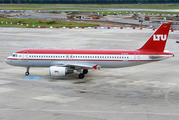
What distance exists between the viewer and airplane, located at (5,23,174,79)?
41.9 metres

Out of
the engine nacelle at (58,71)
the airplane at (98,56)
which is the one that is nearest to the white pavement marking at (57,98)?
the engine nacelle at (58,71)

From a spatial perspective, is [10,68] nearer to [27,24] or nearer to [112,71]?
[112,71]

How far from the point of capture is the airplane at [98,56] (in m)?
41.9

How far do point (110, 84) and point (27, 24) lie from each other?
94.9 m

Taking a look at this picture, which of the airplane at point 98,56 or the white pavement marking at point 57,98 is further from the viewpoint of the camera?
the airplane at point 98,56

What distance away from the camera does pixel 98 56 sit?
140ft

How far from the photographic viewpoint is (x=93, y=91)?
35375 millimetres

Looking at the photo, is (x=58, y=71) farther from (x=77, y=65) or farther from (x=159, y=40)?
(x=159, y=40)

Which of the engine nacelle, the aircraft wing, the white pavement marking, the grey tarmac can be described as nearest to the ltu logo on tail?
the grey tarmac

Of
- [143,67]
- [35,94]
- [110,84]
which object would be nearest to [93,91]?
[110,84]

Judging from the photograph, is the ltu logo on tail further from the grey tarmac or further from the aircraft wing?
the aircraft wing

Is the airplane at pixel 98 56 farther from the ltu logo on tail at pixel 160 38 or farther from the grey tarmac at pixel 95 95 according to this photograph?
the grey tarmac at pixel 95 95

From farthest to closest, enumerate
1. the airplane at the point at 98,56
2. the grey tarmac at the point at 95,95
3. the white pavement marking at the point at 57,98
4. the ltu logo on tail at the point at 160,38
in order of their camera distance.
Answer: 1. the ltu logo on tail at the point at 160,38
2. the airplane at the point at 98,56
3. the white pavement marking at the point at 57,98
4. the grey tarmac at the point at 95,95

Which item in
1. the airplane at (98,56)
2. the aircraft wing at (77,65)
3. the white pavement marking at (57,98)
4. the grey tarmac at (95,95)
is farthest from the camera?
the airplane at (98,56)
